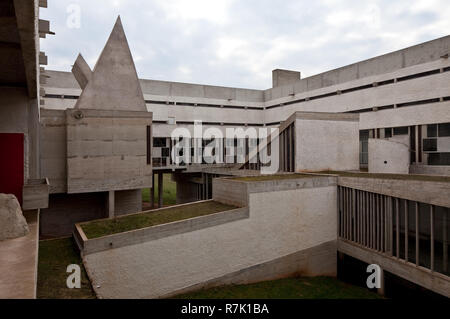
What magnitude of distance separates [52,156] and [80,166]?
6.41ft

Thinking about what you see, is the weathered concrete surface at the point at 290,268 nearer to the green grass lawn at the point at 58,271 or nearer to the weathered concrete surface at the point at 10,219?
the green grass lawn at the point at 58,271

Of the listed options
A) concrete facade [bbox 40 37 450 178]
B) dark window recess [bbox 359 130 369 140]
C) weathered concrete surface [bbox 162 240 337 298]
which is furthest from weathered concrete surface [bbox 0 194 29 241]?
dark window recess [bbox 359 130 369 140]

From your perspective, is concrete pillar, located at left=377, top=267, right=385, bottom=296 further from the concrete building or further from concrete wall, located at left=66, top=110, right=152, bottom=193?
concrete wall, located at left=66, top=110, right=152, bottom=193

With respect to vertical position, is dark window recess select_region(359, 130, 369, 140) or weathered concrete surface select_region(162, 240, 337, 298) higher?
dark window recess select_region(359, 130, 369, 140)

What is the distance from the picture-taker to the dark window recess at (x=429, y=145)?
25328 mm

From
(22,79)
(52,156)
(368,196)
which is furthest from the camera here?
(52,156)

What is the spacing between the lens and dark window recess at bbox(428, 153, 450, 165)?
80.6 ft

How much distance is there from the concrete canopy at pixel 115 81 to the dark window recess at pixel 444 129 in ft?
78.9

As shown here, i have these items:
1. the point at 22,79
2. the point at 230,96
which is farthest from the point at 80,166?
the point at 230,96

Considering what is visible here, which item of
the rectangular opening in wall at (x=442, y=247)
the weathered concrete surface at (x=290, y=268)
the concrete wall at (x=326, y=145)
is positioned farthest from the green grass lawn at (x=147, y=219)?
the rectangular opening in wall at (x=442, y=247)

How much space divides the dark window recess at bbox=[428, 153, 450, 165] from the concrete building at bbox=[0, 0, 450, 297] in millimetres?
83

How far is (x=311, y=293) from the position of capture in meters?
16.0

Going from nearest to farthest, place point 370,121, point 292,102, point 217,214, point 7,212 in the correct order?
point 7,212 < point 217,214 < point 370,121 < point 292,102
